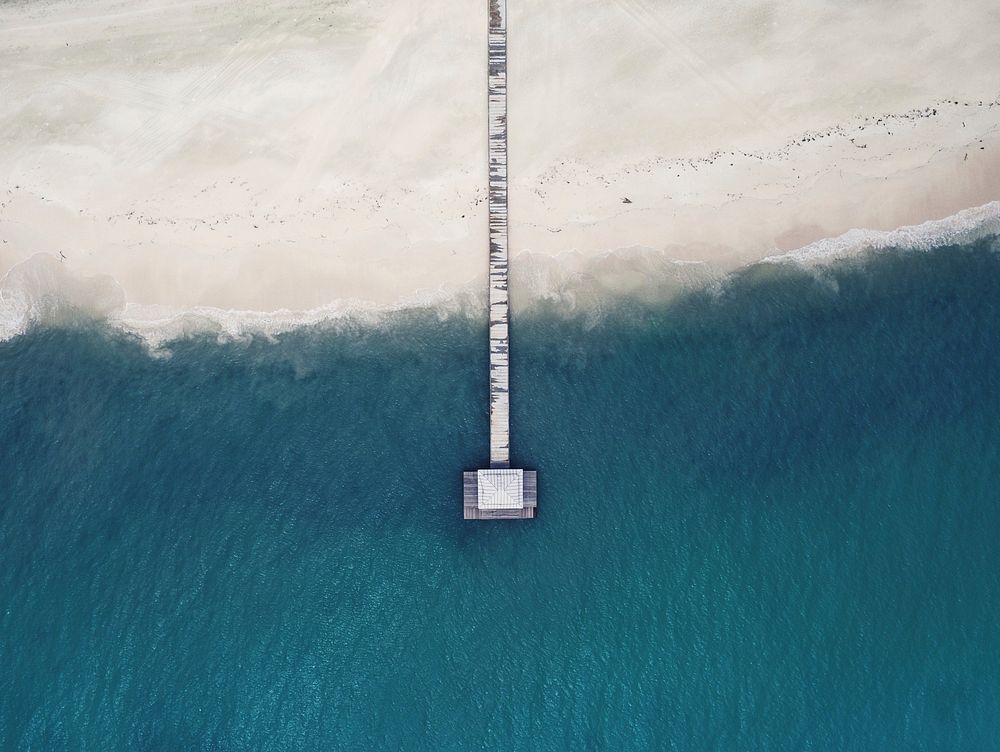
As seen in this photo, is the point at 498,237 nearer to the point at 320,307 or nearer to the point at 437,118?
the point at 437,118

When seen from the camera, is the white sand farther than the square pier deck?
Yes

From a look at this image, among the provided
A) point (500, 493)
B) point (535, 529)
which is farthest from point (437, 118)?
point (535, 529)

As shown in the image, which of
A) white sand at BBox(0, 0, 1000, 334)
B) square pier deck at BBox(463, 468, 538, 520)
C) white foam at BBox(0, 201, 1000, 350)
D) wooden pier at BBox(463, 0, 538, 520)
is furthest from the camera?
white foam at BBox(0, 201, 1000, 350)

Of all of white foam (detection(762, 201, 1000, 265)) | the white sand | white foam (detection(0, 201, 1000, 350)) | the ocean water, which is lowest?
the ocean water

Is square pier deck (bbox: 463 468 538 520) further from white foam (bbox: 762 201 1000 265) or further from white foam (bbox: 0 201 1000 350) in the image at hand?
white foam (bbox: 762 201 1000 265)

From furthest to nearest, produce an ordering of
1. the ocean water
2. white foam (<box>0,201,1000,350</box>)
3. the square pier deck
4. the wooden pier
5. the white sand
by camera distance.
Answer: white foam (<box>0,201,1000,350</box>), the white sand, the wooden pier, the ocean water, the square pier deck

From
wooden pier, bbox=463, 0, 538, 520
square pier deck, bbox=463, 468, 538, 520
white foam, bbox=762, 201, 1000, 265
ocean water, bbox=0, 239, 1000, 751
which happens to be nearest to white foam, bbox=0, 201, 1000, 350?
white foam, bbox=762, 201, 1000, 265

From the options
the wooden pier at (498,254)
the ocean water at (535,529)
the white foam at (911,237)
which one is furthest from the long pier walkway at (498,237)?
the white foam at (911,237)
